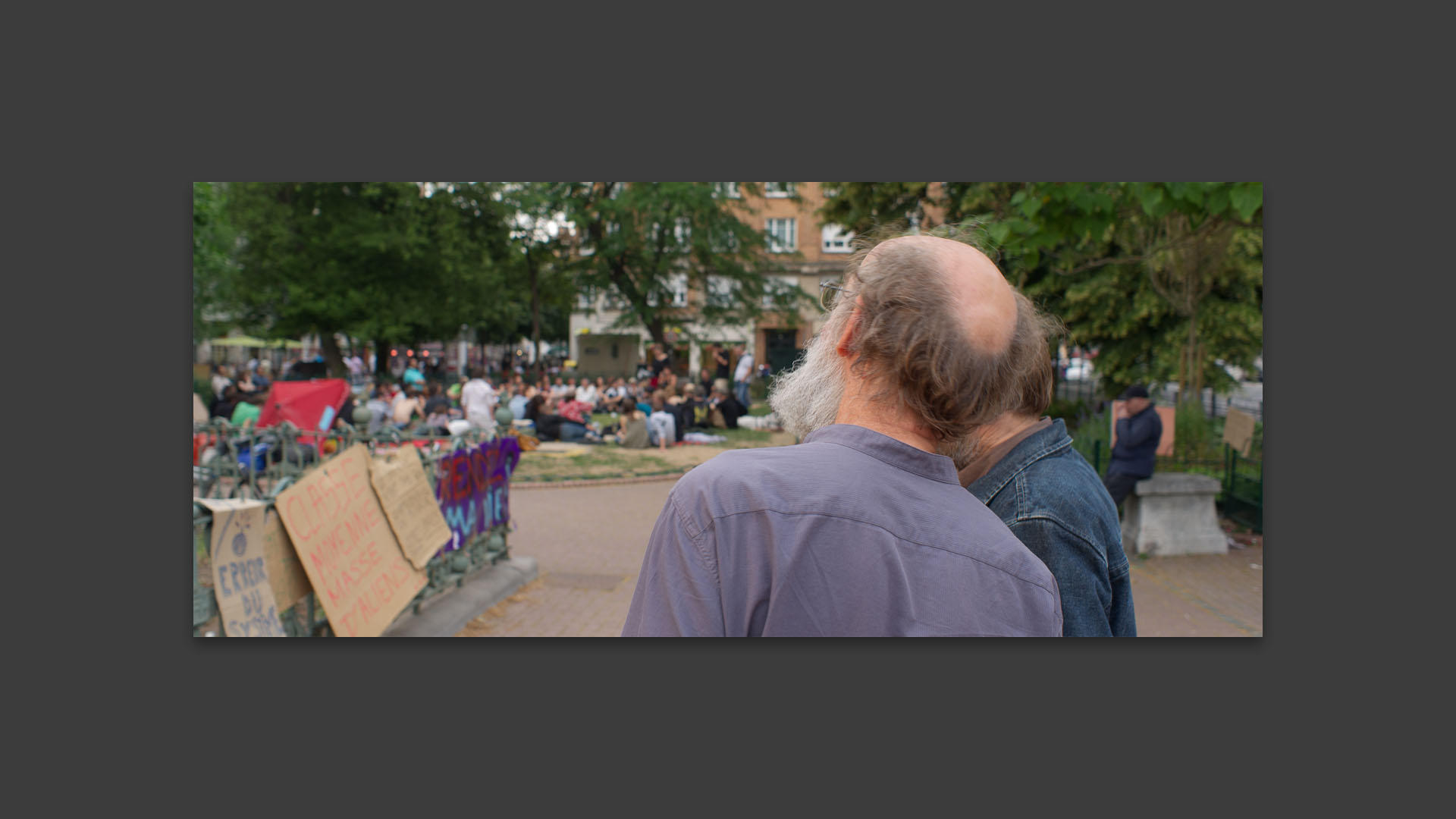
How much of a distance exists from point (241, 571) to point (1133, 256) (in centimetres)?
942

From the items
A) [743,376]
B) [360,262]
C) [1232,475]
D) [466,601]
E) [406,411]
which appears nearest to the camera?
[466,601]

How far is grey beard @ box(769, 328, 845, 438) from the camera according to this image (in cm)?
141

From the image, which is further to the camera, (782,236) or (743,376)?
(782,236)

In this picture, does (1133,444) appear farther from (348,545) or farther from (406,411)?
(406,411)

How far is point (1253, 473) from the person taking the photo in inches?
326

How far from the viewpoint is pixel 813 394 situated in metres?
1.43

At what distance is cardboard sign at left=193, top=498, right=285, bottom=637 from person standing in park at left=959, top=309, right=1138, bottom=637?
2845mm

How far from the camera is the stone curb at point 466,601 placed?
529 centimetres

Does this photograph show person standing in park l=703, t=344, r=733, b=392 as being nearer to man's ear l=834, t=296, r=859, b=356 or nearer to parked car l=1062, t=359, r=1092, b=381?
parked car l=1062, t=359, r=1092, b=381

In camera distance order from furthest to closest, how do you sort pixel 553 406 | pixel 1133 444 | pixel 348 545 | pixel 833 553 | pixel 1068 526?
pixel 553 406 → pixel 1133 444 → pixel 348 545 → pixel 1068 526 → pixel 833 553

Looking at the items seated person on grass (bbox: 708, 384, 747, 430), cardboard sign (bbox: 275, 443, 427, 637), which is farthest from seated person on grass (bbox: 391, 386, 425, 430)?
cardboard sign (bbox: 275, 443, 427, 637)

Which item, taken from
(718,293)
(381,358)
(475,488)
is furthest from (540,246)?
(475,488)

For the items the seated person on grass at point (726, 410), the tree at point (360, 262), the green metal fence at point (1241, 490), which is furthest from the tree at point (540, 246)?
Answer: the green metal fence at point (1241, 490)

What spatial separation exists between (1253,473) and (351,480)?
768 cm
